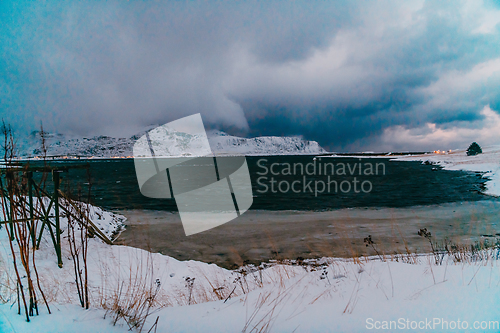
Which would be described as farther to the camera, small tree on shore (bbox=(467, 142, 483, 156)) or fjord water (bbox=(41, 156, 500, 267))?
small tree on shore (bbox=(467, 142, 483, 156))

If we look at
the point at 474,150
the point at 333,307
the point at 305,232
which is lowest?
the point at 305,232

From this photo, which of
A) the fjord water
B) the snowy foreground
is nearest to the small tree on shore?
the fjord water

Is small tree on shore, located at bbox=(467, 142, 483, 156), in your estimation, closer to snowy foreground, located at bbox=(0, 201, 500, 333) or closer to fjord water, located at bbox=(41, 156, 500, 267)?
fjord water, located at bbox=(41, 156, 500, 267)

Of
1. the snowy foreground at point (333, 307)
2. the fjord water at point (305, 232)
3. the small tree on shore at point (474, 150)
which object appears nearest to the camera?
the snowy foreground at point (333, 307)

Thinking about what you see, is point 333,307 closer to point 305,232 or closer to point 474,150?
point 305,232

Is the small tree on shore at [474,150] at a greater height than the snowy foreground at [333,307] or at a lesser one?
greater

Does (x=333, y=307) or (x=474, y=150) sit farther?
(x=474, y=150)

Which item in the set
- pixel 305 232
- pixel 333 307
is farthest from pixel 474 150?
pixel 333 307

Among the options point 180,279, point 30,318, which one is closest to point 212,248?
point 180,279

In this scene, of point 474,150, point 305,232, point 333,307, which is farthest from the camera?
point 474,150

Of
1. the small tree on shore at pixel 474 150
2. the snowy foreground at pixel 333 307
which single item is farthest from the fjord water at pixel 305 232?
the small tree on shore at pixel 474 150

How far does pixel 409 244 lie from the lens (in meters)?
8.40

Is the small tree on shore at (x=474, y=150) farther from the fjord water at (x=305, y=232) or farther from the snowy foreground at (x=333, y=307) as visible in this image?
the snowy foreground at (x=333, y=307)

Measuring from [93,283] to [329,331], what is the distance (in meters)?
4.80
